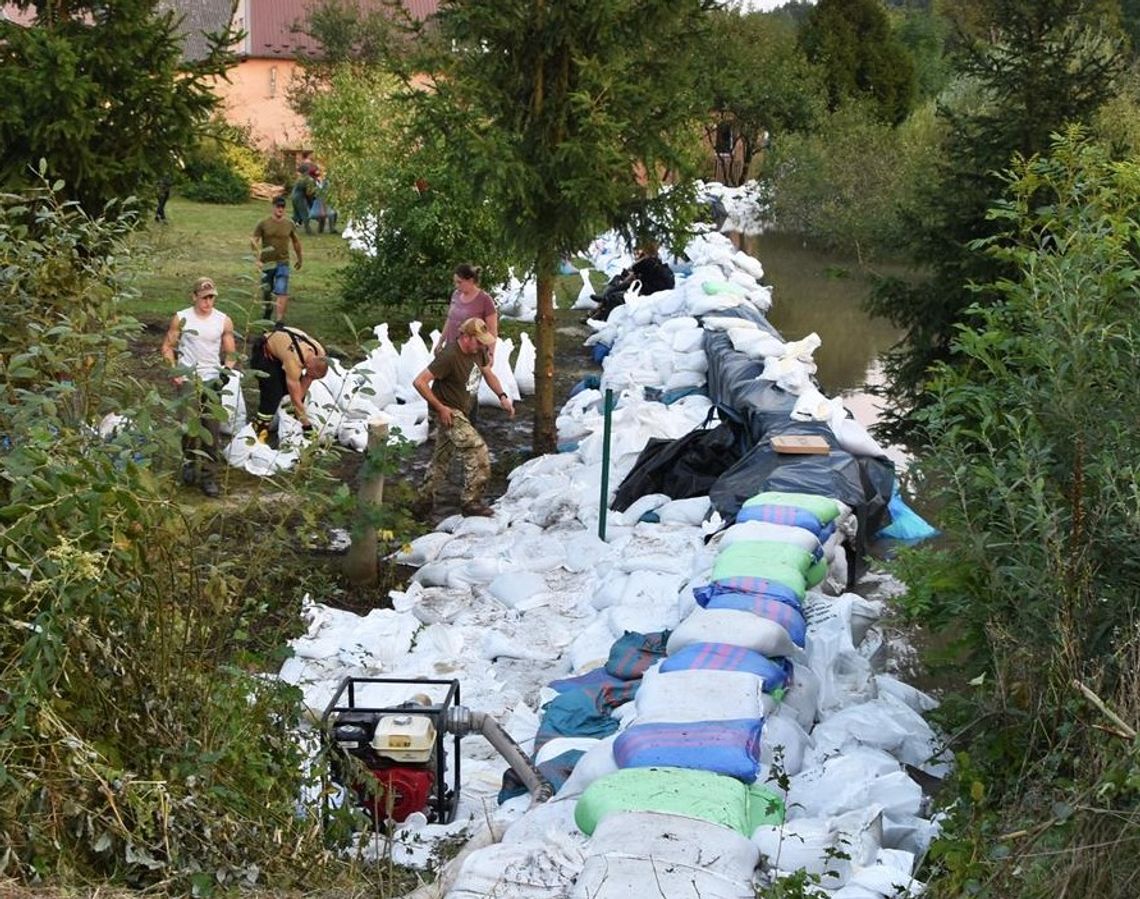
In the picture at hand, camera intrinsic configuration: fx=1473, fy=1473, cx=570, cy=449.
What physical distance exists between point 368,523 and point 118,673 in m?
3.46

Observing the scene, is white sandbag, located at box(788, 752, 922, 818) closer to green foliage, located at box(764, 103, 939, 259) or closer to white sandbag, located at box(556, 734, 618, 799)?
white sandbag, located at box(556, 734, 618, 799)

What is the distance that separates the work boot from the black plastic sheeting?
7.74 feet

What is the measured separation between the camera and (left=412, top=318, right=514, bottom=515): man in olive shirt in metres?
8.53

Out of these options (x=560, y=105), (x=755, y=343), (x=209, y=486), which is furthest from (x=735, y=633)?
(x=755, y=343)

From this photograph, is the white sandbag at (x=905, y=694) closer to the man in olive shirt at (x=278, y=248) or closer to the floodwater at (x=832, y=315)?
the floodwater at (x=832, y=315)

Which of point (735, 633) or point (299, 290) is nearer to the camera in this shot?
point (735, 633)

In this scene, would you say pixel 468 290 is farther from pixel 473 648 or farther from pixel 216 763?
pixel 216 763

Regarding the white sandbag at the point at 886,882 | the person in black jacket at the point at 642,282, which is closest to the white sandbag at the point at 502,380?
the person in black jacket at the point at 642,282

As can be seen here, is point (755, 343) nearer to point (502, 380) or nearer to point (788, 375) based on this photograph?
point (788, 375)

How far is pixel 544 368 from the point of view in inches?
397

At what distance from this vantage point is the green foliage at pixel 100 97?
33.4ft

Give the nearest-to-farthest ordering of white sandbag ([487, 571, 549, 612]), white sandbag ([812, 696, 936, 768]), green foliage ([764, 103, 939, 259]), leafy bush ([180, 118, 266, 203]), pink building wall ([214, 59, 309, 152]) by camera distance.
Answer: white sandbag ([812, 696, 936, 768]) < white sandbag ([487, 571, 549, 612]) < green foliage ([764, 103, 939, 259]) < leafy bush ([180, 118, 266, 203]) < pink building wall ([214, 59, 309, 152])

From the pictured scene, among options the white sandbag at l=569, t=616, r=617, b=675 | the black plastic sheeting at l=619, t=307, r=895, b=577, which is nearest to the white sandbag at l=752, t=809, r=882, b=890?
the white sandbag at l=569, t=616, r=617, b=675

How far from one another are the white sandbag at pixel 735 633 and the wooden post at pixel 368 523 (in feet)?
7.65
